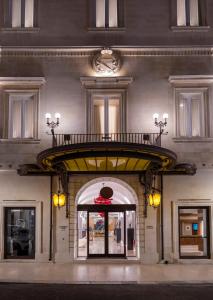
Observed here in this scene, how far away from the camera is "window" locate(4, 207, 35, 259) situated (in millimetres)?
20750

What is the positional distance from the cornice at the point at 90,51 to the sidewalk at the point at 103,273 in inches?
355

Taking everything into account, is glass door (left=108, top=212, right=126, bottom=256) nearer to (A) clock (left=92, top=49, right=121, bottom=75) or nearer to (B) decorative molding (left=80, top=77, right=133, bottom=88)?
(B) decorative molding (left=80, top=77, right=133, bottom=88)

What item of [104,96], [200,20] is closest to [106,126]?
[104,96]

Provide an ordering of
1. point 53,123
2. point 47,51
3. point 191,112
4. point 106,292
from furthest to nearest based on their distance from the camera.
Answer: point 47,51, point 191,112, point 53,123, point 106,292

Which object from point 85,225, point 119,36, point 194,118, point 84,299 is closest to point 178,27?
point 119,36

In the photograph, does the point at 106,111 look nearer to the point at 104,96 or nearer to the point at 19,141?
the point at 104,96

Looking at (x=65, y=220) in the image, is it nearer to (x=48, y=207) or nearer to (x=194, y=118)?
(x=48, y=207)

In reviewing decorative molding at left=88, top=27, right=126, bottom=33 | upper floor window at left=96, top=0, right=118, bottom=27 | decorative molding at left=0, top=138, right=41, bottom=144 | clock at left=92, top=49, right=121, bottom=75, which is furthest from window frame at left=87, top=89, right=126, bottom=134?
upper floor window at left=96, top=0, right=118, bottom=27

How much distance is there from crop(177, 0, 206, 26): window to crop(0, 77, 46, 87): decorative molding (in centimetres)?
674

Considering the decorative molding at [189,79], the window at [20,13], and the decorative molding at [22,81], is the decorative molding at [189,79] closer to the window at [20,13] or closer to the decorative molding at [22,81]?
the decorative molding at [22,81]

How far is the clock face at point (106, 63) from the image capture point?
→ 20.8m

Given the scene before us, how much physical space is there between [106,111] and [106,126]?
0.66 metres

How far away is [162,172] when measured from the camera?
2045 centimetres

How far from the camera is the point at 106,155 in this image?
17000 millimetres
